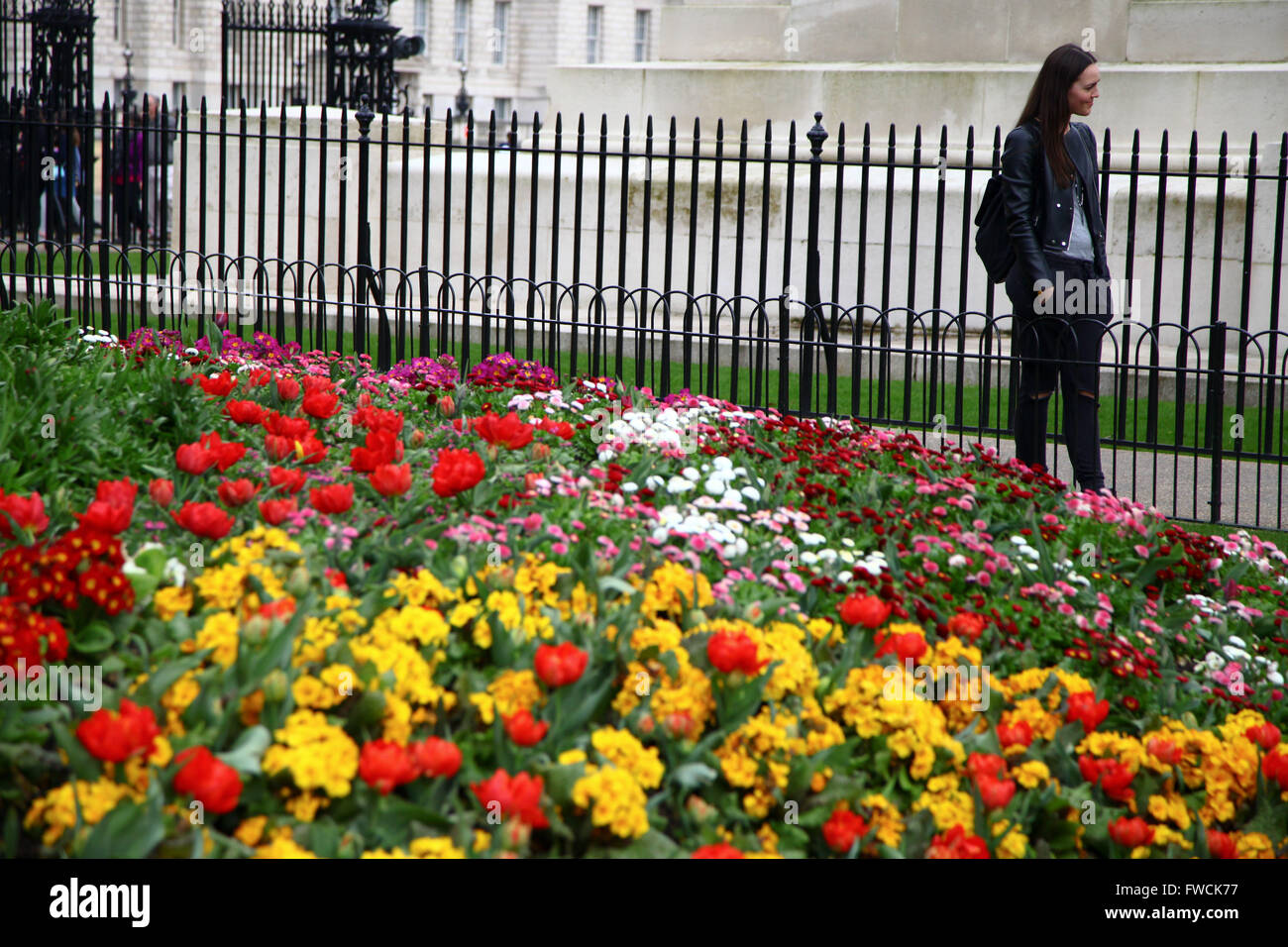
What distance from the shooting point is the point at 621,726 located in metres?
3.11

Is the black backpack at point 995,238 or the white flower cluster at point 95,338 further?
the black backpack at point 995,238

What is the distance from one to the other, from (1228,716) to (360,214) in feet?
22.8

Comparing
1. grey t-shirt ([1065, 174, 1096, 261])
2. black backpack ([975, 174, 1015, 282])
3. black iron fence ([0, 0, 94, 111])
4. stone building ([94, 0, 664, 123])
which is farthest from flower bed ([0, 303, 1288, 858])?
stone building ([94, 0, 664, 123])

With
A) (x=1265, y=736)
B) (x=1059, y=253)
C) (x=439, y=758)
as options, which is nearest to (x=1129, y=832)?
(x=1265, y=736)

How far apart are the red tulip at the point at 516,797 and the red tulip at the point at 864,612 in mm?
1182

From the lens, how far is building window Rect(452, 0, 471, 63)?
56.5 meters

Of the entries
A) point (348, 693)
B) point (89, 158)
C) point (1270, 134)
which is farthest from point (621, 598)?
point (1270, 134)

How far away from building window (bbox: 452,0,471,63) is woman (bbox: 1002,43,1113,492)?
52.4m

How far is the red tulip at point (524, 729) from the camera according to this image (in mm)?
2762

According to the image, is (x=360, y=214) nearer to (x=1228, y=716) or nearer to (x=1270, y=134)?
(x=1228, y=716)

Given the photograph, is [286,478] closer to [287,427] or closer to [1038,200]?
[287,427]

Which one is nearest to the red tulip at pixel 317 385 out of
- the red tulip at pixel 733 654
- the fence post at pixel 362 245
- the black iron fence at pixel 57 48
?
the red tulip at pixel 733 654
